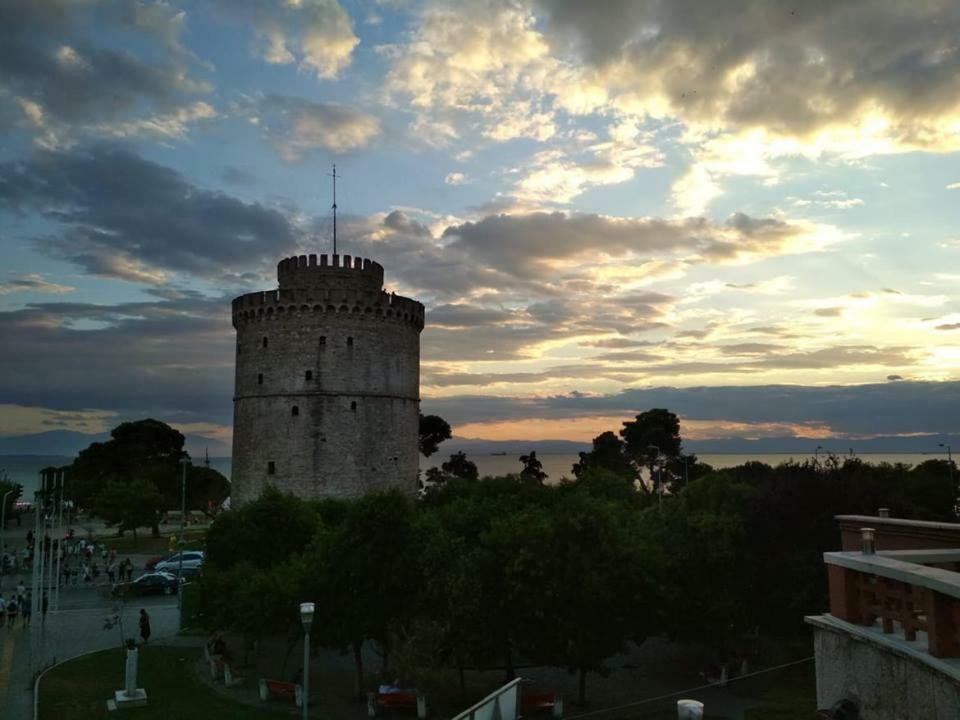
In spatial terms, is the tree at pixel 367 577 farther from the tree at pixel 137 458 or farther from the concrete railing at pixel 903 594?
the tree at pixel 137 458

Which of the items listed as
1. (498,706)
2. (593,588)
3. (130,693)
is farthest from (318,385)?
(498,706)

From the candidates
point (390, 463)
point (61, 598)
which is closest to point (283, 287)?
Answer: point (390, 463)

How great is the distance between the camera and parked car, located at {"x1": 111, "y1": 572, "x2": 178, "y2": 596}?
39.0 meters

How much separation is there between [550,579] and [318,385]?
2291 cm

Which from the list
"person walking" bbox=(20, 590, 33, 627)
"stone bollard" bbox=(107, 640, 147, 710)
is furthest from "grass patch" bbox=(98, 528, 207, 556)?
"stone bollard" bbox=(107, 640, 147, 710)

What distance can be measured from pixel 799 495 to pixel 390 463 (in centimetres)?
2397

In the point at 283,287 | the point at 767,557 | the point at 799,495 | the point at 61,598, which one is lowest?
the point at 61,598

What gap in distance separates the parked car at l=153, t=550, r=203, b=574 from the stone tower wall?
5.98 metres

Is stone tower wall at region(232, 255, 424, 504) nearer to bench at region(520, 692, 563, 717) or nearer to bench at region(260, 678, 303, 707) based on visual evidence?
bench at region(260, 678, 303, 707)

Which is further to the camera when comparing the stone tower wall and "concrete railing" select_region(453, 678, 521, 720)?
the stone tower wall

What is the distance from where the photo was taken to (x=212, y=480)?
8375cm

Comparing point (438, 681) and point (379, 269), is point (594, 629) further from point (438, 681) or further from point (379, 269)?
point (379, 269)

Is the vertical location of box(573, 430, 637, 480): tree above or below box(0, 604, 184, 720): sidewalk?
above

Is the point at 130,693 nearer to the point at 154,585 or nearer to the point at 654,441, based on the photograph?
the point at 154,585
